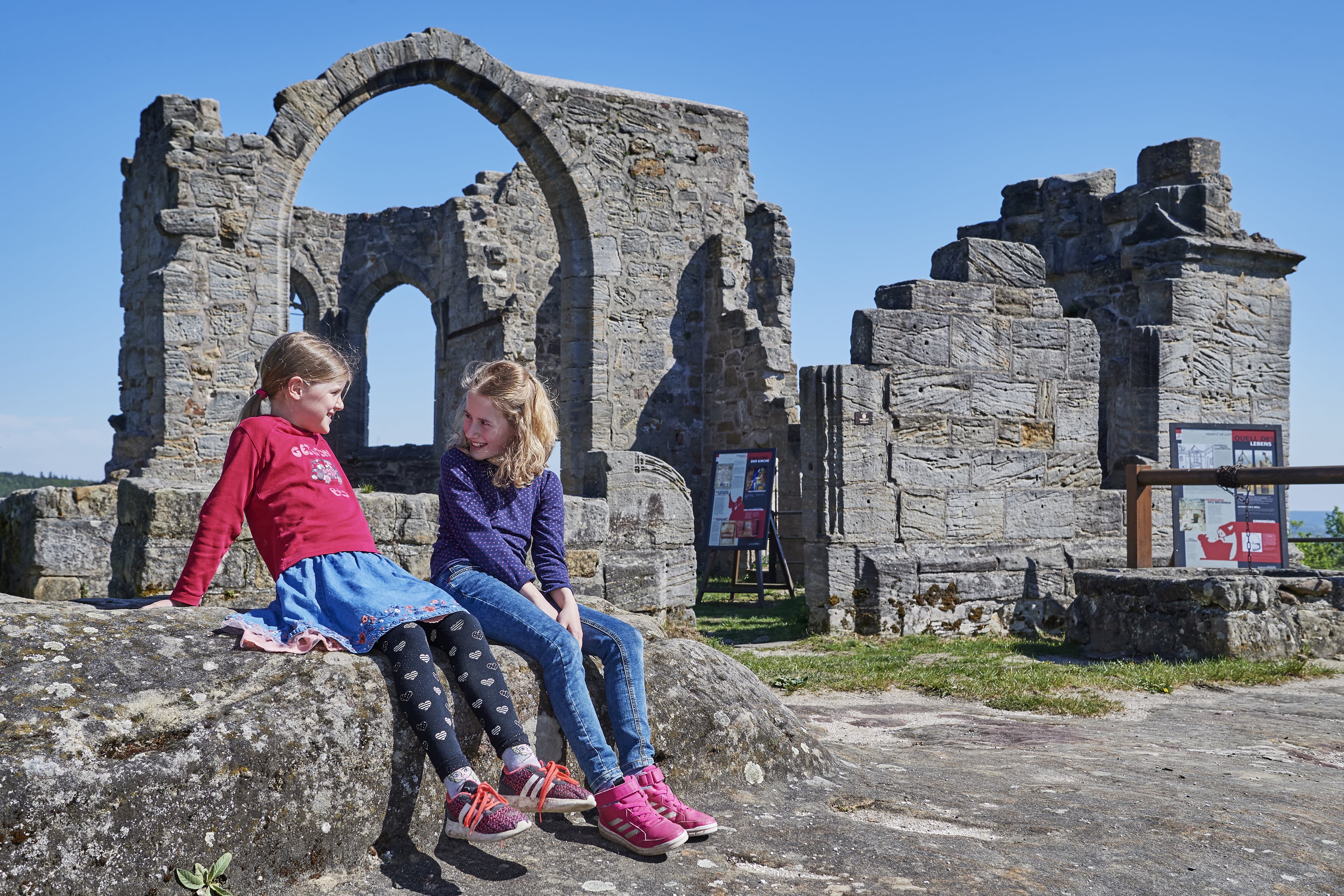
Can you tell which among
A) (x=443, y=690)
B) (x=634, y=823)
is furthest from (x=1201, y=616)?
(x=443, y=690)

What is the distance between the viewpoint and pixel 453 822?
7.57 ft

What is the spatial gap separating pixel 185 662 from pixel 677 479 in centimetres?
584

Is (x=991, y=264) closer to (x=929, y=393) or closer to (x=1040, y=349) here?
(x=1040, y=349)

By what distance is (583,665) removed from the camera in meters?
2.80

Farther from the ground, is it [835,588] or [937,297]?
[937,297]

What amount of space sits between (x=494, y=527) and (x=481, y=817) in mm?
973

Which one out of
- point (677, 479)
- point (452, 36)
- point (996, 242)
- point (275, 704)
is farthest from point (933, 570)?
point (452, 36)

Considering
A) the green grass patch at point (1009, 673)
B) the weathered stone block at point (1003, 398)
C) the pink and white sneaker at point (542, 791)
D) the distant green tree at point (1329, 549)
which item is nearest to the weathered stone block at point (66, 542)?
the green grass patch at point (1009, 673)

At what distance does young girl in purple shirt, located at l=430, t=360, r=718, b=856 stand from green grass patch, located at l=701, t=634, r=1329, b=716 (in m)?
2.84

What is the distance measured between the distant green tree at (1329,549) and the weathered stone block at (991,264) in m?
7.38

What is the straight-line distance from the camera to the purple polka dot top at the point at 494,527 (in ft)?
9.85

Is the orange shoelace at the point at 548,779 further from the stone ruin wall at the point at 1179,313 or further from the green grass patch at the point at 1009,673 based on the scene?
the stone ruin wall at the point at 1179,313

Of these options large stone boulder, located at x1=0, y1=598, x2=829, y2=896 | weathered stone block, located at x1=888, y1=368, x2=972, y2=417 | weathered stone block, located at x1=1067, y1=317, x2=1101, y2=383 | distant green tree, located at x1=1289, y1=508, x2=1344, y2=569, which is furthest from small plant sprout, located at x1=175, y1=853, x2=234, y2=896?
distant green tree, located at x1=1289, y1=508, x2=1344, y2=569

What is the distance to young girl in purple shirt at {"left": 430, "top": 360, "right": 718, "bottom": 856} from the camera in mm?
2490
